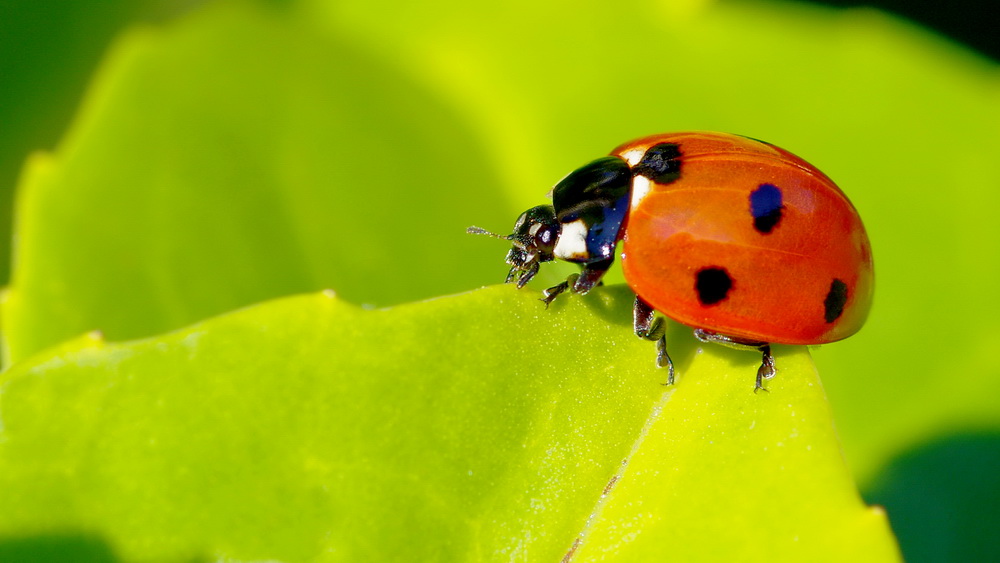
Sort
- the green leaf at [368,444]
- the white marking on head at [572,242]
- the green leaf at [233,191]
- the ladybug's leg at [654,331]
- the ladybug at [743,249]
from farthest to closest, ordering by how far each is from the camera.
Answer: the green leaf at [233,191] → the white marking on head at [572,242] → the ladybug at [743,249] → the ladybug's leg at [654,331] → the green leaf at [368,444]

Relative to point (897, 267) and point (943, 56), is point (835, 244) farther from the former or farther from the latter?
point (943, 56)

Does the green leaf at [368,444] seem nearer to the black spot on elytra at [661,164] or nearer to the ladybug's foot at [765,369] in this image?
the ladybug's foot at [765,369]

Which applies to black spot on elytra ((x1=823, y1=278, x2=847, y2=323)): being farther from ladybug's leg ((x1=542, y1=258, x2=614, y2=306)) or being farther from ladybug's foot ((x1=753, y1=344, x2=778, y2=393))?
ladybug's leg ((x1=542, y1=258, x2=614, y2=306))

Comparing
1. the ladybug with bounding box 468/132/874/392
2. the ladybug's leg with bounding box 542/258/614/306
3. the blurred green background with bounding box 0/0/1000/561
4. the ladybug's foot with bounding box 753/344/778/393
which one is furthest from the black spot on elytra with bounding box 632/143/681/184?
the blurred green background with bounding box 0/0/1000/561

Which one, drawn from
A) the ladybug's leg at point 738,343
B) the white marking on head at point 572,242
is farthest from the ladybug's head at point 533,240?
the ladybug's leg at point 738,343

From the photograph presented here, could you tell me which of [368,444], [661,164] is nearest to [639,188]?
[661,164]

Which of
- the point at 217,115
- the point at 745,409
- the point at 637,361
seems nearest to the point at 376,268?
the point at 217,115
